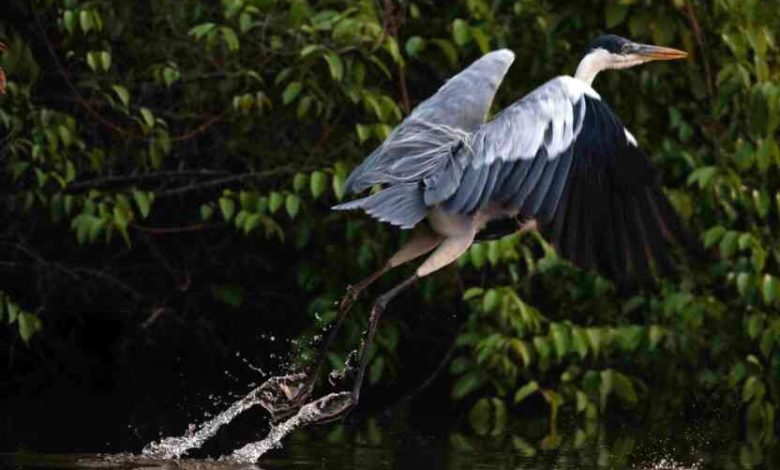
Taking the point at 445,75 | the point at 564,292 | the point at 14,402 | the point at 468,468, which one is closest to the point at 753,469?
the point at 468,468

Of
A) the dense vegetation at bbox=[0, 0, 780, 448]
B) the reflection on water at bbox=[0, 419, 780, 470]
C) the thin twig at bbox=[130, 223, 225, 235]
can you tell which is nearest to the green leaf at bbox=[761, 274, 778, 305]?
the dense vegetation at bbox=[0, 0, 780, 448]

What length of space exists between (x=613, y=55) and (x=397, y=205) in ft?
4.68

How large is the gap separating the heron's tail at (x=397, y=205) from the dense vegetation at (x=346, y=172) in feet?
4.58

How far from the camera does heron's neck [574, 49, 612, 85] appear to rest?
722cm

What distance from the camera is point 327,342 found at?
660 cm

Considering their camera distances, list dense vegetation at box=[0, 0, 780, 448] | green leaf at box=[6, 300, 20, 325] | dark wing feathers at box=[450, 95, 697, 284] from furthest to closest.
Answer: dense vegetation at box=[0, 0, 780, 448]
green leaf at box=[6, 300, 20, 325]
dark wing feathers at box=[450, 95, 697, 284]

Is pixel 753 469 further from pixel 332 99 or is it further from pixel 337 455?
pixel 332 99

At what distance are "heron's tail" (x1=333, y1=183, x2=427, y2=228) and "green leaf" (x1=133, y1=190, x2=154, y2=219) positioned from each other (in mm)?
1867

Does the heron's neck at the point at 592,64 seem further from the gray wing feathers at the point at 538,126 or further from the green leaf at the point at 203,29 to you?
the green leaf at the point at 203,29

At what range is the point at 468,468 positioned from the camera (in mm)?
6488

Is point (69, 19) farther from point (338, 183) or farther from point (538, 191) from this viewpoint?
point (538, 191)

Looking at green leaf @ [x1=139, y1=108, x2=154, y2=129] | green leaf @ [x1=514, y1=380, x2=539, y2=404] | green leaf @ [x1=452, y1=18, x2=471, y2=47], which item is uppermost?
green leaf @ [x1=452, y1=18, x2=471, y2=47]

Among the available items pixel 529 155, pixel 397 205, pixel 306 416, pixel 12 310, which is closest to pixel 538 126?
pixel 529 155

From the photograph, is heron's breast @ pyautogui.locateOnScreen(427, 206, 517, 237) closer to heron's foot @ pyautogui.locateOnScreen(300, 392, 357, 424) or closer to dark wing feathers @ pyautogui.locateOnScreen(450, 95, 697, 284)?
dark wing feathers @ pyautogui.locateOnScreen(450, 95, 697, 284)
